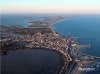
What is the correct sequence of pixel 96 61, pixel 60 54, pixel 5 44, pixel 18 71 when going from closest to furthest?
pixel 18 71, pixel 96 61, pixel 60 54, pixel 5 44

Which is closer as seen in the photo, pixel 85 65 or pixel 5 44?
pixel 85 65

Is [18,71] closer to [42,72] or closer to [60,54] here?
[42,72]

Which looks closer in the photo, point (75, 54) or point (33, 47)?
point (75, 54)

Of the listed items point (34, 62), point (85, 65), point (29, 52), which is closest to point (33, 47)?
point (29, 52)

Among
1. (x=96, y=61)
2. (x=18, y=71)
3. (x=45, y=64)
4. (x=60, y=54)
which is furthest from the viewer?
(x=60, y=54)

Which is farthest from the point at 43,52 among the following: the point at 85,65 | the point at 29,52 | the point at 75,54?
the point at 85,65

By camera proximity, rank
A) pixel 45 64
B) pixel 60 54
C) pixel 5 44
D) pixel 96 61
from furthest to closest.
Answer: pixel 5 44, pixel 60 54, pixel 96 61, pixel 45 64

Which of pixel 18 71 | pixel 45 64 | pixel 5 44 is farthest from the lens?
pixel 5 44

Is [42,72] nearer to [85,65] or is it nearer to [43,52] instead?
[85,65]
